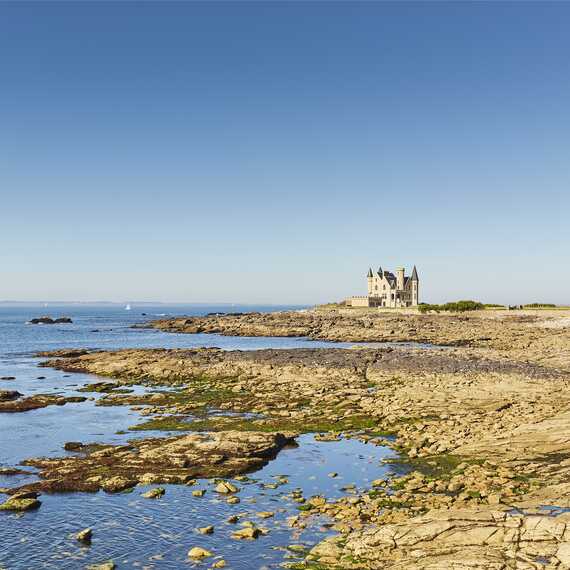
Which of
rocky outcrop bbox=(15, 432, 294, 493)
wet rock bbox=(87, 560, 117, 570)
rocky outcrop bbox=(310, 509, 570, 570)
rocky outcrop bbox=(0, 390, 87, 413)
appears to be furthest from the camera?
rocky outcrop bbox=(0, 390, 87, 413)

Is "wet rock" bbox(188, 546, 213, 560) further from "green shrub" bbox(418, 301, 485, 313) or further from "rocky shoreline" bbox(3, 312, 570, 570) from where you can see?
"green shrub" bbox(418, 301, 485, 313)

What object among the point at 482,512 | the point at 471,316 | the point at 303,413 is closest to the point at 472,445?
the point at 482,512

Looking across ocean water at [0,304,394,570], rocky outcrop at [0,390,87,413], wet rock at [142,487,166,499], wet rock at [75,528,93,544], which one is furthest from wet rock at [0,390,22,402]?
wet rock at [75,528,93,544]

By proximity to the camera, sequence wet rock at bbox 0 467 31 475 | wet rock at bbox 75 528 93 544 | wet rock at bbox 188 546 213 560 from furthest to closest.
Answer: wet rock at bbox 0 467 31 475
wet rock at bbox 75 528 93 544
wet rock at bbox 188 546 213 560

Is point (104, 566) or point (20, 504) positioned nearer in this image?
point (104, 566)

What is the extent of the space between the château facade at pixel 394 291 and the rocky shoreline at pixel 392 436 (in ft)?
375

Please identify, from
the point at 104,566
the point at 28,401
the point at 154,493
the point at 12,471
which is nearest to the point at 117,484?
the point at 154,493

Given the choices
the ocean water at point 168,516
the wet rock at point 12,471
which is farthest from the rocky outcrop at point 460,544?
the wet rock at point 12,471

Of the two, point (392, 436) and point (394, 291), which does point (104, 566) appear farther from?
point (394, 291)

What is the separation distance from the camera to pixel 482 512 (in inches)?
599

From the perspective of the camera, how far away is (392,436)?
26953 mm

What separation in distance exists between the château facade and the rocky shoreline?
11422cm

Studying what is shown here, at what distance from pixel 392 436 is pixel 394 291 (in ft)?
485

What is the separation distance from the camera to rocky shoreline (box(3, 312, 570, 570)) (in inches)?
555
